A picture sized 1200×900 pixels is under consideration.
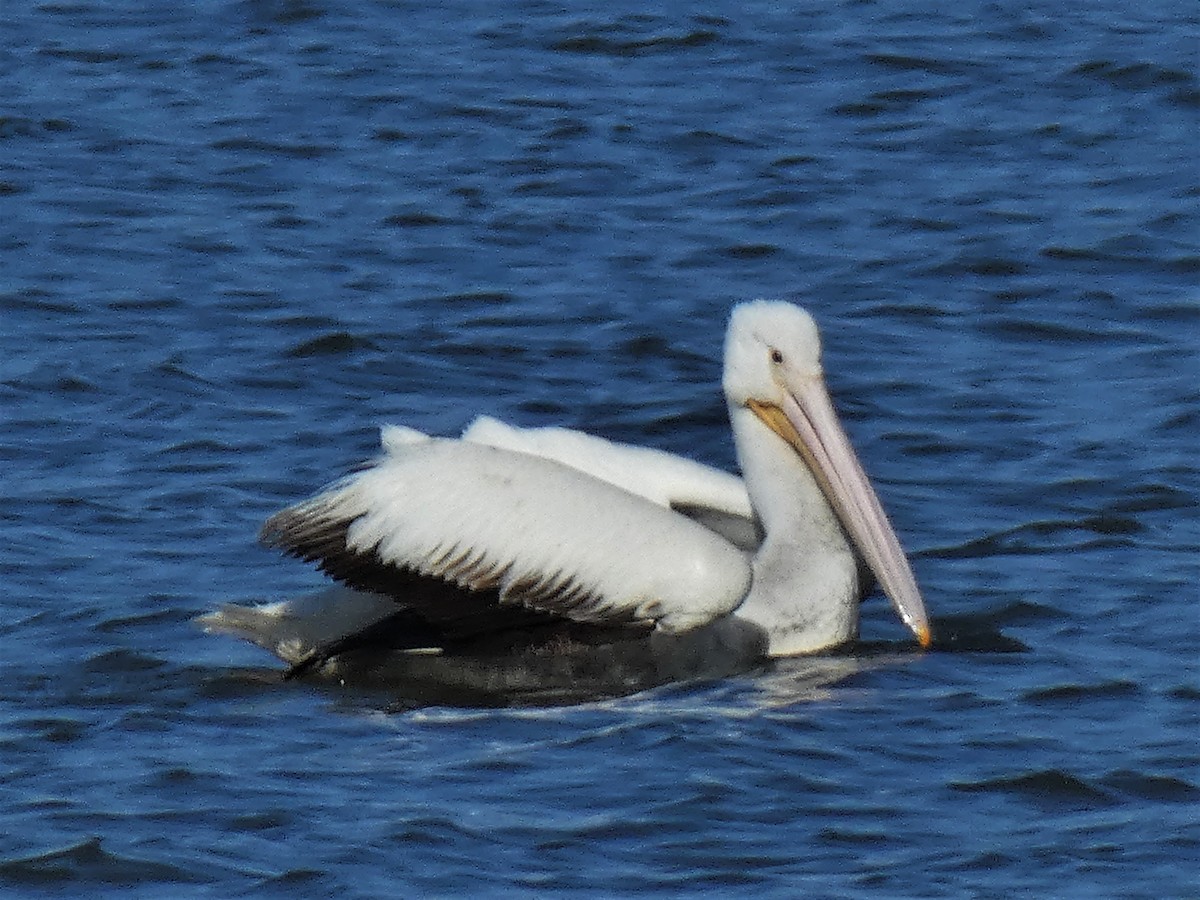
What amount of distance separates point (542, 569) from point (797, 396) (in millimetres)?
891

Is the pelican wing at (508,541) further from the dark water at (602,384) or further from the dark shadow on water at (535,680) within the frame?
the dark water at (602,384)

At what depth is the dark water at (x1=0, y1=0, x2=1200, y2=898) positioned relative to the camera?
5.86 m

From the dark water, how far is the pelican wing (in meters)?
0.30

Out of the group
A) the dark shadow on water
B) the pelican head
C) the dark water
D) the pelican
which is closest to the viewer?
the dark water

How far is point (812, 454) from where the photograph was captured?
7449 millimetres

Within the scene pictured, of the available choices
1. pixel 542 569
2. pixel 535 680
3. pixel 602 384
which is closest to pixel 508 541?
pixel 542 569

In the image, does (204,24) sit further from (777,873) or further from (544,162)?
(777,873)

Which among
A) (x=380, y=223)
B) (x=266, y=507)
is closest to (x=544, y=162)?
(x=380, y=223)

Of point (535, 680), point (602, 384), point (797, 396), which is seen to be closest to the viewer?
point (535, 680)

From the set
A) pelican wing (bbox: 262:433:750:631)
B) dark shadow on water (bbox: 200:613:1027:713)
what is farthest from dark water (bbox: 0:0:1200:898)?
pelican wing (bbox: 262:433:750:631)

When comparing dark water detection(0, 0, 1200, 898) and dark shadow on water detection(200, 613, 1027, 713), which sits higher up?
dark water detection(0, 0, 1200, 898)

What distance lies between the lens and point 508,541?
707 centimetres

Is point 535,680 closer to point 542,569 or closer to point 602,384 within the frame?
point 542,569

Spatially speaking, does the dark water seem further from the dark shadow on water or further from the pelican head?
the pelican head
